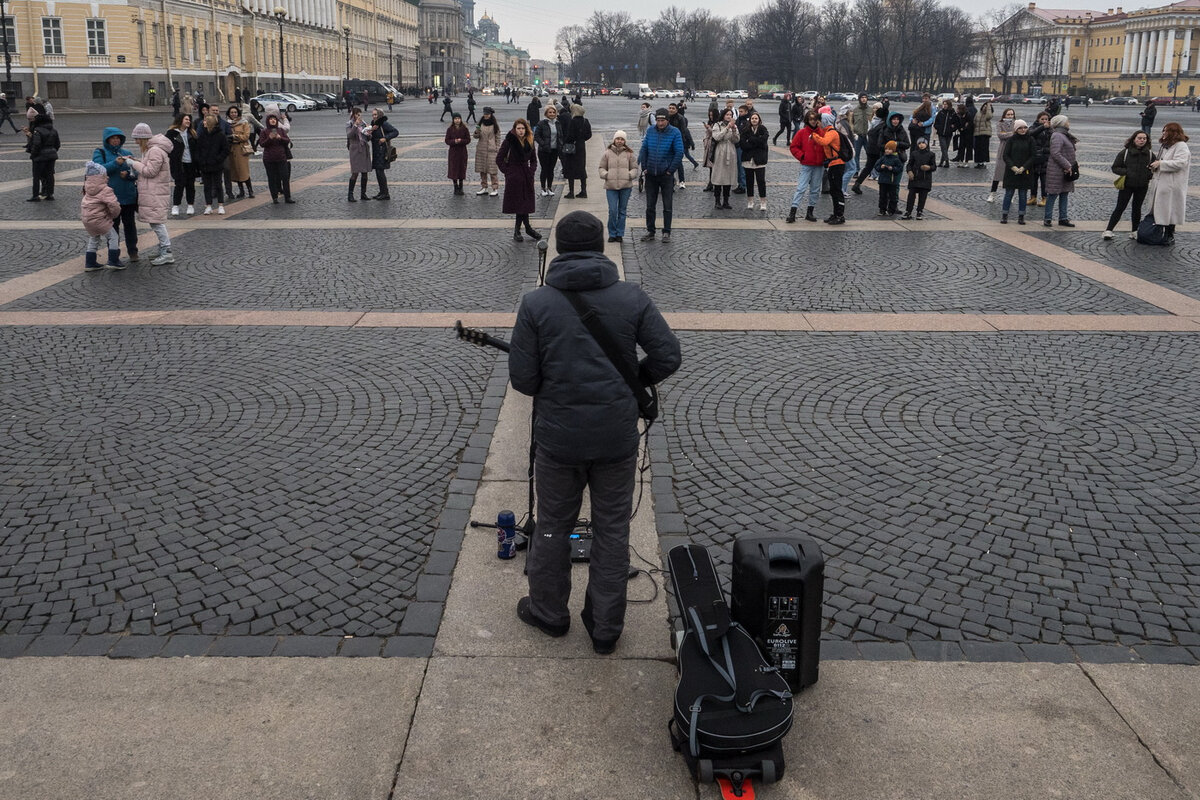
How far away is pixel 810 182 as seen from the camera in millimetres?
16219

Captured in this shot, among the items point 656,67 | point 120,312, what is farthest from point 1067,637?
point 656,67

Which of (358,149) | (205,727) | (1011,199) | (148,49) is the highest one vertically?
(148,49)

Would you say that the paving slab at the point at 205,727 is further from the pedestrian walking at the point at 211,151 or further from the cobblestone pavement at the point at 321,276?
the pedestrian walking at the point at 211,151

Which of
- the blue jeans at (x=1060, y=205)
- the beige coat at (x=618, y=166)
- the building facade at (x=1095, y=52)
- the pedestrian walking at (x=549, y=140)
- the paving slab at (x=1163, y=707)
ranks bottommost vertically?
the paving slab at (x=1163, y=707)

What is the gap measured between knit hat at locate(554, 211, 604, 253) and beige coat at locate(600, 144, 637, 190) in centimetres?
926

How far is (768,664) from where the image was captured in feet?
12.1

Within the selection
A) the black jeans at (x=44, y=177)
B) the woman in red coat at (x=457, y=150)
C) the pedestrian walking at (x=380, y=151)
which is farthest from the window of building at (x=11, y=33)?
the woman in red coat at (x=457, y=150)

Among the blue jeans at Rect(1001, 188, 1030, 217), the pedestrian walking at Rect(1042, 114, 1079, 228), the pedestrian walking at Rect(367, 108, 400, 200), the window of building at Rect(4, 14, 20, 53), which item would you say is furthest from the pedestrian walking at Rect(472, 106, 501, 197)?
the window of building at Rect(4, 14, 20, 53)

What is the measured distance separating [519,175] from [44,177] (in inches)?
377

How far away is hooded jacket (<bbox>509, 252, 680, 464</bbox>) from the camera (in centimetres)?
399

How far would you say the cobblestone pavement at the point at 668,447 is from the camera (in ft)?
15.0

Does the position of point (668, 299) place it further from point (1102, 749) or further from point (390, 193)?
point (390, 193)

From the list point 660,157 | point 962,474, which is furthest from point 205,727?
point 660,157

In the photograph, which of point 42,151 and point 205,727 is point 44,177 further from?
point 205,727
